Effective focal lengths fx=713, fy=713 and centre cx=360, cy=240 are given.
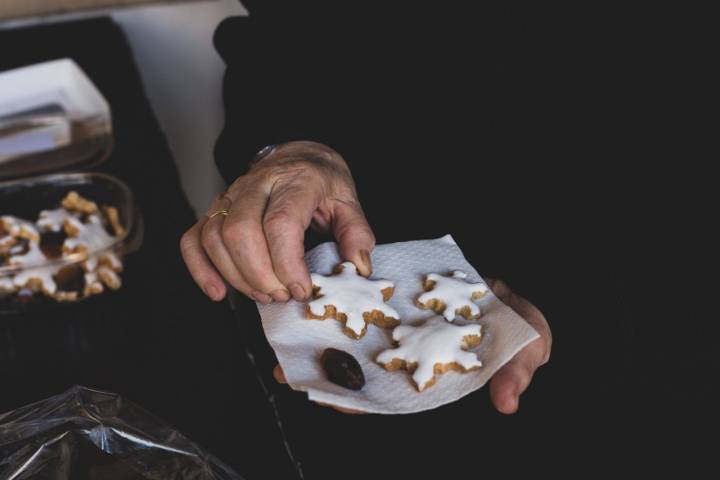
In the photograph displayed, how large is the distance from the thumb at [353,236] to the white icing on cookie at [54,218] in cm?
52

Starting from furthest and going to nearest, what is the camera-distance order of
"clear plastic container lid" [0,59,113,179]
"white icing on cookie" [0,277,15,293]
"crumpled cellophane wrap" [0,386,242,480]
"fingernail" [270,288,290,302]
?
"clear plastic container lid" [0,59,113,179], "white icing on cookie" [0,277,15,293], "fingernail" [270,288,290,302], "crumpled cellophane wrap" [0,386,242,480]

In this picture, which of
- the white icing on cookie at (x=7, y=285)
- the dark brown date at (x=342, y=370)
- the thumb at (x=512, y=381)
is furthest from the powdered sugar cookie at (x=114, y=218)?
the thumb at (x=512, y=381)

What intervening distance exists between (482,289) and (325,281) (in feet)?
0.71

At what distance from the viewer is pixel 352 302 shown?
92 cm

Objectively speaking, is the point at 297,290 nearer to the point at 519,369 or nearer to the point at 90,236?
the point at 519,369

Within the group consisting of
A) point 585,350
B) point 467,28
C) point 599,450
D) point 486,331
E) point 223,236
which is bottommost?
point 599,450

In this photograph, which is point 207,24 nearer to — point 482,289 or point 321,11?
point 321,11

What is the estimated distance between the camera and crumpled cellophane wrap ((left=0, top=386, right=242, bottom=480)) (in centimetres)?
63

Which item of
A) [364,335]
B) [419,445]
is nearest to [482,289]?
[364,335]

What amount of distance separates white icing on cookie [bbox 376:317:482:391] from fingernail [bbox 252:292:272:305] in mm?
169

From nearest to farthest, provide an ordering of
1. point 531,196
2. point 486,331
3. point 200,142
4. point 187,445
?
A: 1. point 187,445
2. point 486,331
3. point 531,196
4. point 200,142

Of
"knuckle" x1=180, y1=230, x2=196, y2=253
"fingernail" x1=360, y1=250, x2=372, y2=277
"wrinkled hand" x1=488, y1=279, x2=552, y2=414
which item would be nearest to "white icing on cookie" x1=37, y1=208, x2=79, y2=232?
"knuckle" x1=180, y1=230, x2=196, y2=253

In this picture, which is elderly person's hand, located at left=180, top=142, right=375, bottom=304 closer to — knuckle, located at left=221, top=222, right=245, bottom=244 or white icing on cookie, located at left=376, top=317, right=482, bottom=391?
knuckle, located at left=221, top=222, right=245, bottom=244

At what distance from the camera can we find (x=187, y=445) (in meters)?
0.66
